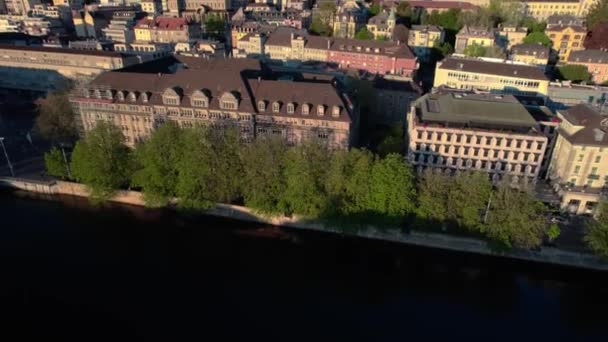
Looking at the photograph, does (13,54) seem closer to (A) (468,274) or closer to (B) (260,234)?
(B) (260,234)

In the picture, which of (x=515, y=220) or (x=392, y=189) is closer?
(x=515, y=220)

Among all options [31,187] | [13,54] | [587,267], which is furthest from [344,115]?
[13,54]

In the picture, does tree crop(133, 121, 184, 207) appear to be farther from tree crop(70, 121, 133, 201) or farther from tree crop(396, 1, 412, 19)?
tree crop(396, 1, 412, 19)

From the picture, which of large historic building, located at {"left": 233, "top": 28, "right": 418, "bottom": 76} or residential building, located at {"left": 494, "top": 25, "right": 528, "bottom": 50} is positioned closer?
large historic building, located at {"left": 233, "top": 28, "right": 418, "bottom": 76}

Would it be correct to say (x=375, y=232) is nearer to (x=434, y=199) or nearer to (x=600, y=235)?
(x=434, y=199)

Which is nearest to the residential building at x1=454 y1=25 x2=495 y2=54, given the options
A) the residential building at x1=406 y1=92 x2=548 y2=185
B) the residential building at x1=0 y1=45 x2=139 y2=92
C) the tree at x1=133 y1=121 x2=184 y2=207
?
the residential building at x1=406 y1=92 x2=548 y2=185

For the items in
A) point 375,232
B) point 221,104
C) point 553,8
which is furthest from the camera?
point 553,8

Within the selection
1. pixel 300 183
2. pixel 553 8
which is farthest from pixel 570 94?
pixel 553 8

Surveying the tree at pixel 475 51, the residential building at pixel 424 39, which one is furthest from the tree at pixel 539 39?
the residential building at pixel 424 39
